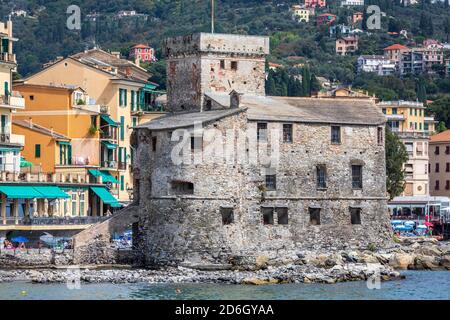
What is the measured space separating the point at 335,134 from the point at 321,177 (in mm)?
2133

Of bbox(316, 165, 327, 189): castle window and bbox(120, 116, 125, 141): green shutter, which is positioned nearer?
bbox(316, 165, 327, 189): castle window

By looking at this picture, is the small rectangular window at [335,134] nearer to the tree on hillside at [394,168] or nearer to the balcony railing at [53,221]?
the balcony railing at [53,221]

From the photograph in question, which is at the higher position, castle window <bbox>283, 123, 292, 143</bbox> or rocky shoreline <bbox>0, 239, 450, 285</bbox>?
castle window <bbox>283, 123, 292, 143</bbox>

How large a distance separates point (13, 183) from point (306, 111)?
14.4 meters

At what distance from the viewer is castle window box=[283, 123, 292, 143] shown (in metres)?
74.2

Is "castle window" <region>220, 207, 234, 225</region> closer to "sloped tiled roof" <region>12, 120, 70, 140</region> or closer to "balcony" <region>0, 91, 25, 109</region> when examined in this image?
"balcony" <region>0, 91, 25, 109</region>

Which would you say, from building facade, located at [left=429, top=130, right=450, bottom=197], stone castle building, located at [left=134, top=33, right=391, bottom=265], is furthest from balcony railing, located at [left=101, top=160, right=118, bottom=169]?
building facade, located at [left=429, top=130, right=450, bottom=197]

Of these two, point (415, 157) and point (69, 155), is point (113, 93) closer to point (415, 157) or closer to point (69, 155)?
point (69, 155)

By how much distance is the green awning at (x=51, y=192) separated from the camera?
7919 centimetres

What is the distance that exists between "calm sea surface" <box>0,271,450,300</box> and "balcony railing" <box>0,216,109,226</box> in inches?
390

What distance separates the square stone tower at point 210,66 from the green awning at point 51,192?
7400mm

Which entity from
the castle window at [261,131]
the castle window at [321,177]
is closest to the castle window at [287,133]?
the castle window at [261,131]
